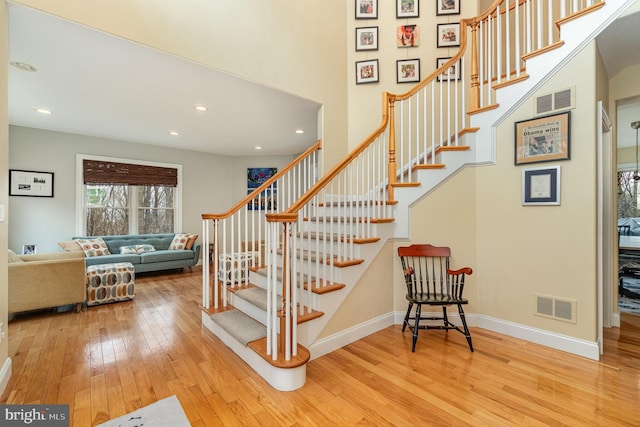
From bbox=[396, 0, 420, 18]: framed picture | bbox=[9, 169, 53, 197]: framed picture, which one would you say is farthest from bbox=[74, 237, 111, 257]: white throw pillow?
bbox=[396, 0, 420, 18]: framed picture

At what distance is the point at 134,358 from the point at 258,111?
322 centimetres

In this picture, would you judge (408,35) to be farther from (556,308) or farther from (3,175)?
(3,175)

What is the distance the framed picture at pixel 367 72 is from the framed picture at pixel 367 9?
0.64 m

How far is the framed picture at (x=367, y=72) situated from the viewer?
3.93m

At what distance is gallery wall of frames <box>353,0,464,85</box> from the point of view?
12.4 ft

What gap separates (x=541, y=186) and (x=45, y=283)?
533cm

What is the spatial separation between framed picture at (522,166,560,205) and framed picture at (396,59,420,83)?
204 centimetres

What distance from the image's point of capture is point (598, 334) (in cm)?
226

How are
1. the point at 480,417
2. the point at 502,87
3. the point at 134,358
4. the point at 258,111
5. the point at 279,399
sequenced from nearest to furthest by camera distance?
the point at 480,417
the point at 279,399
the point at 134,358
the point at 502,87
the point at 258,111

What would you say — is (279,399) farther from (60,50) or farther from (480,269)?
(60,50)

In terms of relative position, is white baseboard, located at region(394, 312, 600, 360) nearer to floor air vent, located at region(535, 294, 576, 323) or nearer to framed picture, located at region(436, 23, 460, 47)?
floor air vent, located at region(535, 294, 576, 323)

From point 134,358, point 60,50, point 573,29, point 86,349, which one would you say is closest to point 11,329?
point 86,349

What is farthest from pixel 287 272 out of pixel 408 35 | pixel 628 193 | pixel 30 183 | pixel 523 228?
pixel 628 193

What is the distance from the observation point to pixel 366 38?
3959mm
